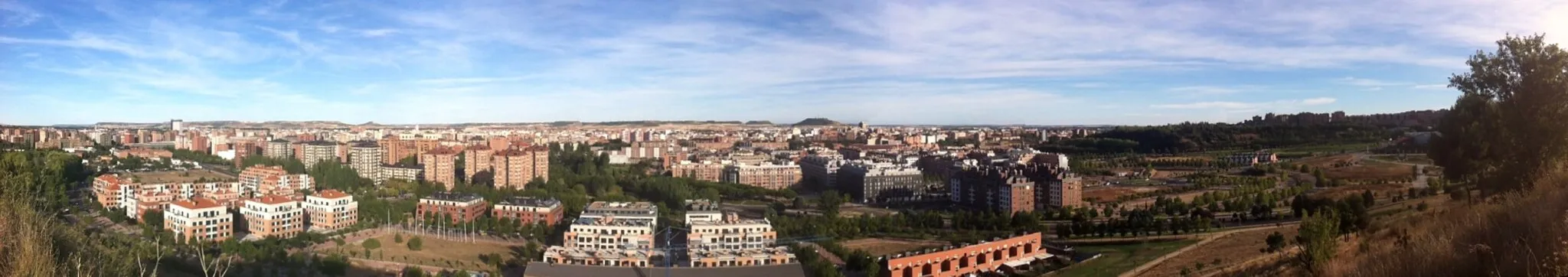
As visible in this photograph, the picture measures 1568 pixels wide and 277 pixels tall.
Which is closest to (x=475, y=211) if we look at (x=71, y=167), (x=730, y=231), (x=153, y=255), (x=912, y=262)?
(x=730, y=231)

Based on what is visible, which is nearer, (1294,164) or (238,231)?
(238,231)

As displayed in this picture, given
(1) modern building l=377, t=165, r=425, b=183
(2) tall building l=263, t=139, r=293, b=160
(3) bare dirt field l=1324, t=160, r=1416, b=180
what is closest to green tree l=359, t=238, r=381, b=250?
(1) modern building l=377, t=165, r=425, b=183

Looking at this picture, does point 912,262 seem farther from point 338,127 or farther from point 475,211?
point 338,127

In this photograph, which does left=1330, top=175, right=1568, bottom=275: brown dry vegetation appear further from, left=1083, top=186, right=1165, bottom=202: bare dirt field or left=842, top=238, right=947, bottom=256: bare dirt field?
left=1083, top=186, right=1165, bottom=202: bare dirt field

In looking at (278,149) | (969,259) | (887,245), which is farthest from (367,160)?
(969,259)

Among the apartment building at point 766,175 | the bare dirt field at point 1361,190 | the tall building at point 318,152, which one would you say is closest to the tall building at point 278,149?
the tall building at point 318,152

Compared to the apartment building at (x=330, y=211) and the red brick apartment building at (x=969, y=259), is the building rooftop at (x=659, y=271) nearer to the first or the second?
the red brick apartment building at (x=969, y=259)

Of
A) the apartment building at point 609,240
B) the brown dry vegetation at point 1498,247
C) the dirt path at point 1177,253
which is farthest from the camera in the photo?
the apartment building at point 609,240

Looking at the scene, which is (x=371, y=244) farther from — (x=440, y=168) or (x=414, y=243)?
(x=440, y=168)
